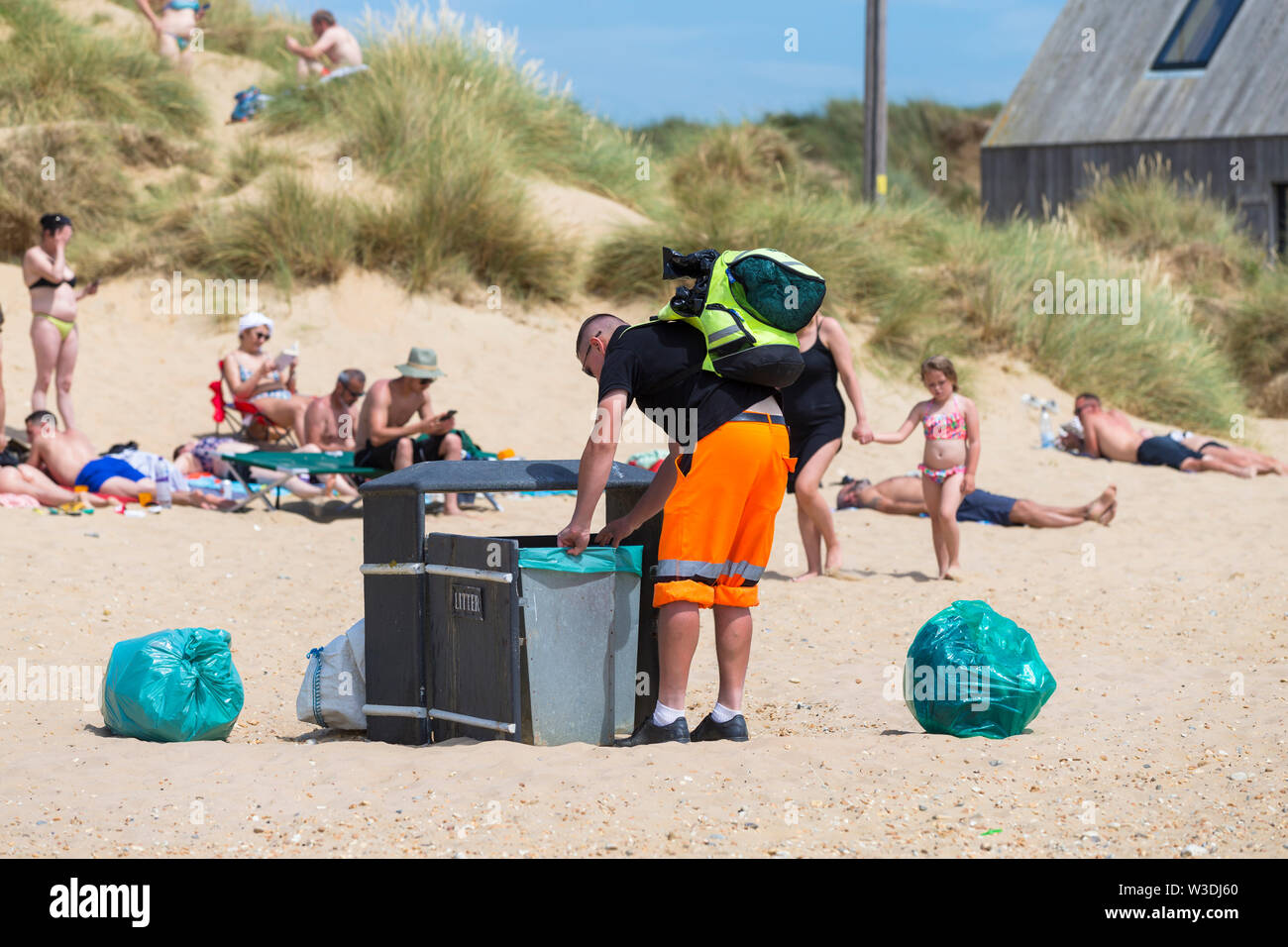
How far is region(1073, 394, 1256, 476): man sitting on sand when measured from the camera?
11164mm

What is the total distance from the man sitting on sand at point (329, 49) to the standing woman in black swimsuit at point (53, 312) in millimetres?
6084

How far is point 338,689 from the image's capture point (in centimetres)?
457

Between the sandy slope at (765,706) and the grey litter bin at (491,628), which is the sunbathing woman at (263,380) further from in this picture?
the grey litter bin at (491,628)

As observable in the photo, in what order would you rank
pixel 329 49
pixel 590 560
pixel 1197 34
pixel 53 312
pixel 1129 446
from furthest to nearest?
pixel 1197 34, pixel 329 49, pixel 1129 446, pixel 53 312, pixel 590 560

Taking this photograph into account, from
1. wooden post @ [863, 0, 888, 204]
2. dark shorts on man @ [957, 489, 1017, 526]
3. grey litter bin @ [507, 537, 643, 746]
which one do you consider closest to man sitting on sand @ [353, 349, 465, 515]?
dark shorts on man @ [957, 489, 1017, 526]

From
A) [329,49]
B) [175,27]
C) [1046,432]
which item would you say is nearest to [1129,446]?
[1046,432]

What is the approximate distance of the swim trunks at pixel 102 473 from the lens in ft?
29.0

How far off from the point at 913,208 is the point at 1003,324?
2.41 meters

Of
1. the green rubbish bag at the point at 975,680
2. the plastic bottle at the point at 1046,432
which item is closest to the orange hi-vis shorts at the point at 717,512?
the green rubbish bag at the point at 975,680

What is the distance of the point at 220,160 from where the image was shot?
15.3 metres

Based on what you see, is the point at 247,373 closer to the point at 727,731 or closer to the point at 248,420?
the point at 248,420

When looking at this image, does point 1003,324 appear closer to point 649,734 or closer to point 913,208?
point 913,208

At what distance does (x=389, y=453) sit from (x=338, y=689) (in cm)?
455
